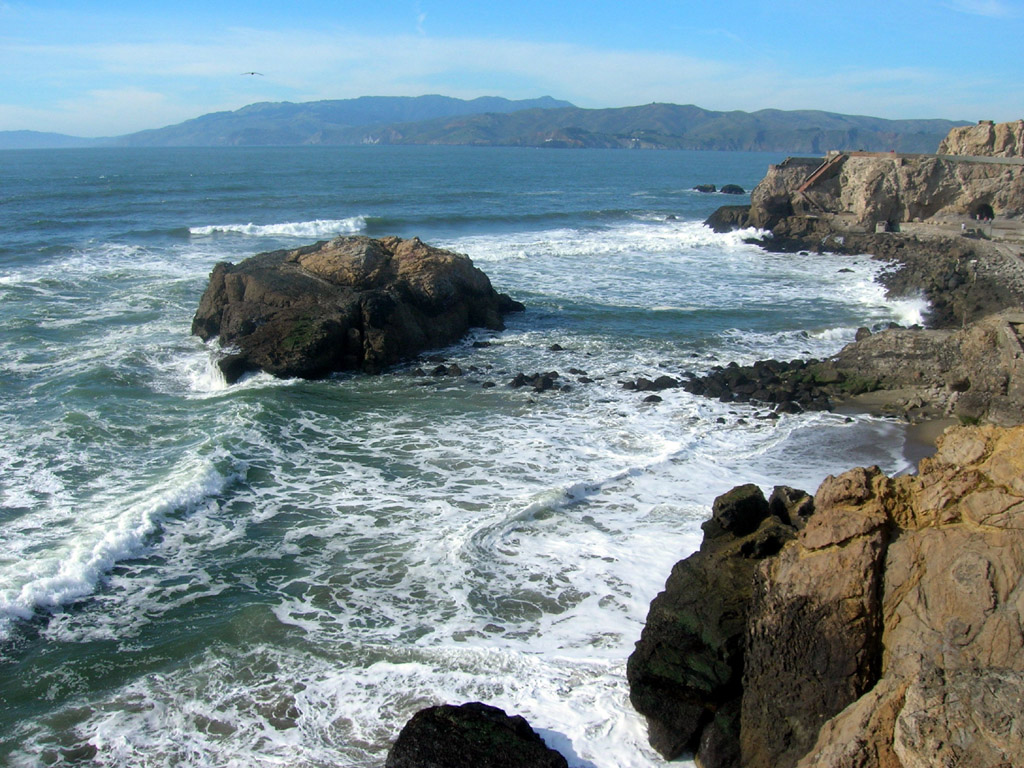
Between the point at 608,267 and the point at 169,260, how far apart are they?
17010 mm

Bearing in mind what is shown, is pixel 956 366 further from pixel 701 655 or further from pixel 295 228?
pixel 295 228

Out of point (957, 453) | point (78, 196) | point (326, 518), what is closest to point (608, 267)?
point (326, 518)

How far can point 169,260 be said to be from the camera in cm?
3131

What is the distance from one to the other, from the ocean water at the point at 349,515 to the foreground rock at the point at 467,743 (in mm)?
617

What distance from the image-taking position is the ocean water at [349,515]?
7414mm

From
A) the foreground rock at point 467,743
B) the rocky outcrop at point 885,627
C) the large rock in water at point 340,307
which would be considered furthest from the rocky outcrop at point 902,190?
the foreground rock at point 467,743

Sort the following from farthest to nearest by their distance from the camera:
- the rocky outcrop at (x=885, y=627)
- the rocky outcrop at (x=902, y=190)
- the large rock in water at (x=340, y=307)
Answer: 1. the rocky outcrop at (x=902, y=190)
2. the large rock in water at (x=340, y=307)
3. the rocky outcrop at (x=885, y=627)

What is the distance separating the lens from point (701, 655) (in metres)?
6.91

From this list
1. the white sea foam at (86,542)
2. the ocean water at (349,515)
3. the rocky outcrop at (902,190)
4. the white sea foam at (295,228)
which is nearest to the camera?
the ocean water at (349,515)

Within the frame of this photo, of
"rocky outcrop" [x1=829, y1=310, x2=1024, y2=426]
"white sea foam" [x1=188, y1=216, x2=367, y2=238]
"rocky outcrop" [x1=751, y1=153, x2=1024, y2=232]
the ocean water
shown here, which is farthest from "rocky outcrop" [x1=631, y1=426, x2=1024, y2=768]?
"white sea foam" [x1=188, y1=216, x2=367, y2=238]

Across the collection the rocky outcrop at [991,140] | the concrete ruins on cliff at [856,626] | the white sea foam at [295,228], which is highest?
the rocky outcrop at [991,140]

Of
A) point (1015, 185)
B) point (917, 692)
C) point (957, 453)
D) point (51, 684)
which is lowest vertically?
point (51, 684)

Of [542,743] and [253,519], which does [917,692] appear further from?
[253,519]

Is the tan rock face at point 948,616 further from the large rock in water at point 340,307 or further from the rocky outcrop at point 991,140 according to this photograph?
the rocky outcrop at point 991,140
